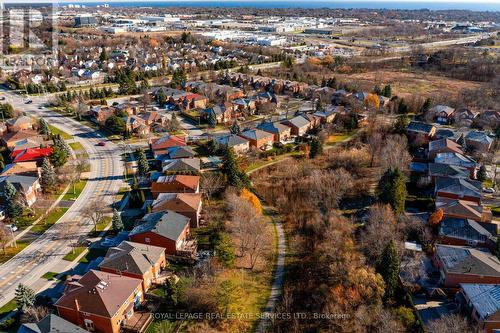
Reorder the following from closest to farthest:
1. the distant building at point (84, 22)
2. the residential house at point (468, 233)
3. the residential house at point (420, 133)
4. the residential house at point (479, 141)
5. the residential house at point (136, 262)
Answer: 1. the residential house at point (136, 262)
2. the residential house at point (468, 233)
3. the residential house at point (479, 141)
4. the residential house at point (420, 133)
5. the distant building at point (84, 22)

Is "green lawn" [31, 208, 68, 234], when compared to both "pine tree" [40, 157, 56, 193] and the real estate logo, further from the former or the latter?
the real estate logo

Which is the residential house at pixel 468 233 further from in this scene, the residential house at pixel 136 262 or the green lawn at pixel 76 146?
the green lawn at pixel 76 146

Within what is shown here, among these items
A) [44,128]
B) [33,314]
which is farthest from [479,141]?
[44,128]

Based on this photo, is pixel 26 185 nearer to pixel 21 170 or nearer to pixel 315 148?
pixel 21 170

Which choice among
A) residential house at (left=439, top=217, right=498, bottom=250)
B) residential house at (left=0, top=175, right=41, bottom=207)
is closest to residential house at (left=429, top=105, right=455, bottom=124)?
residential house at (left=439, top=217, right=498, bottom=250)

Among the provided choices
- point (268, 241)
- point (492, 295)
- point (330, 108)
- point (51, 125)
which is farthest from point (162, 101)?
point (492, 295)

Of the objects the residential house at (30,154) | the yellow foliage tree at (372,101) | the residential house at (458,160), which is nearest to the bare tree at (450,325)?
the residential house at (458,160)

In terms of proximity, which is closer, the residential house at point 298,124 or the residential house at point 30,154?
the residential house at point 30,154
